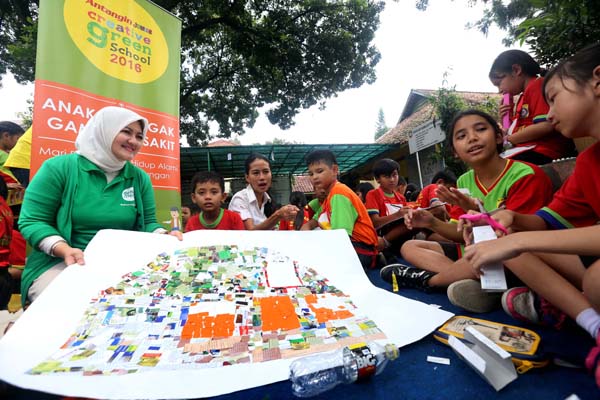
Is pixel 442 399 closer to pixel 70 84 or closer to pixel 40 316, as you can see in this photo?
pixel 40 316

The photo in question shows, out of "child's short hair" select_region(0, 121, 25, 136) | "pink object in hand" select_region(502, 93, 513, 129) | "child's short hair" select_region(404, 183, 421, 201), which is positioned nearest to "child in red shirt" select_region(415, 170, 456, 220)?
"pink object in hand" select_region(502, 93, 513, 129)

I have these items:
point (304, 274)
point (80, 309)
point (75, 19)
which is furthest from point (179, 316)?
point (75, 19)

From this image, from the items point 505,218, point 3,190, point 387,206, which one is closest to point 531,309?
point 505,218

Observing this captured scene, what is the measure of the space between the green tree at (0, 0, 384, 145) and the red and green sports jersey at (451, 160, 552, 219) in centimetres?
587

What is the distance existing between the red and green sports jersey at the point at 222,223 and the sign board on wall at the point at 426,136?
11.2ft

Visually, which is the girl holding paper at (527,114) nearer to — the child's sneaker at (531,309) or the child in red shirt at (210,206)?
the child's sneaker at (531,309)

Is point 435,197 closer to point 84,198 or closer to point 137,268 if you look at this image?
point 137,268

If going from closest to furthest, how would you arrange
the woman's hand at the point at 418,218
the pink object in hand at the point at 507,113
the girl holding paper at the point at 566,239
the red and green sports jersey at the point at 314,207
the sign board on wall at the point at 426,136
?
the girl holding paper at the point at 566,239
the woman's hand at the point at 418,218
the pink object in hand at the point at 507,113
the red and green sports jersey at the point at 314,207
the sign board on wall at the point at 426,136

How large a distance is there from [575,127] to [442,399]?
0.88m

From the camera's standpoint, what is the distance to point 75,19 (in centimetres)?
202

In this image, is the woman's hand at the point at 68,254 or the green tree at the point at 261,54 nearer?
the woman's hand at the point at 68,254

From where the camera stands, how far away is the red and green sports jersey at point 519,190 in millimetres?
1249

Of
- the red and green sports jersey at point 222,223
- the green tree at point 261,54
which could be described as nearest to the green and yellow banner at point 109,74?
the red and green sports jersey at point 222,223

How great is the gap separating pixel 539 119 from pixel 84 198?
2428 mm
